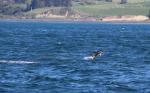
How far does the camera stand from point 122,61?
7706 cm

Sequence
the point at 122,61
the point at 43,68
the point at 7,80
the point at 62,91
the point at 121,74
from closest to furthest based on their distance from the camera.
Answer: the point at 62,91 < the point at 7,80 < the point at 121,74 < the point at 43,68 < the point at 122,61

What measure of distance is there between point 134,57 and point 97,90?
32450mm

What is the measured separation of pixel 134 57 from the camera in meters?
83.9

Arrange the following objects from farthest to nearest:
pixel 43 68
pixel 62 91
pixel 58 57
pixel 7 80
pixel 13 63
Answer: pixel 58 57 < pixel 13 63 < pixel 43 68 < pixel 7 80 < pixel 62 91

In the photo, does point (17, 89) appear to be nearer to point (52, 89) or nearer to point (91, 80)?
point (52, 89)

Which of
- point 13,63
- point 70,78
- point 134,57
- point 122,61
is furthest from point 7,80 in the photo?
point 134,57

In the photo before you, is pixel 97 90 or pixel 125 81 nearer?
pixel 97 90

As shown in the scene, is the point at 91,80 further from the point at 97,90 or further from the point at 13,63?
the point at 13,63

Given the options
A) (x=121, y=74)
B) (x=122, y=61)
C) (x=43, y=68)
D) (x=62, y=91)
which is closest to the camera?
(x=62, y=91)

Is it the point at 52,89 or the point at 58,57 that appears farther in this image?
the point at 58,57

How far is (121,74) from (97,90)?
10311 millimetres

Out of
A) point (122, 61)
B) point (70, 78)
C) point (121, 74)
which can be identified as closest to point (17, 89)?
point (70, 78)

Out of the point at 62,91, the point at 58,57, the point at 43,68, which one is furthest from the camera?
the point at 58,57

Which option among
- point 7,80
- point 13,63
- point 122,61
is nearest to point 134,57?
point 122,61
